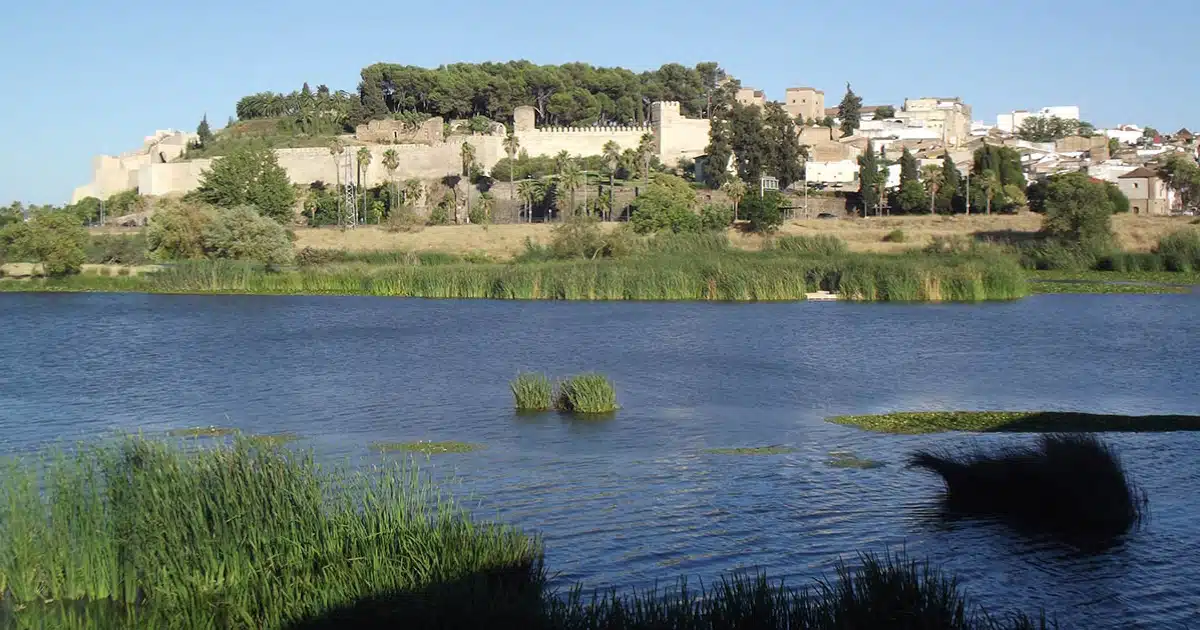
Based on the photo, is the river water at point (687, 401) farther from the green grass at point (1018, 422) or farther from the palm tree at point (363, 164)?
the palm tree at point (363, 164)

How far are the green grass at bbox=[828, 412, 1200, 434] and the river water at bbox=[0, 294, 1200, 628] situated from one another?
396 mm

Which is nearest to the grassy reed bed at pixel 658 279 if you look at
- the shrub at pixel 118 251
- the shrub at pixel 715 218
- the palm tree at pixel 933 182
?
the shrub at pixel 118 251

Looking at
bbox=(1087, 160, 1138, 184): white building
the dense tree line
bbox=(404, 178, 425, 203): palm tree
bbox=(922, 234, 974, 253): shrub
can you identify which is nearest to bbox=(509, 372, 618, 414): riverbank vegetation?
bbox=(922, 234, 974, 253): shrub

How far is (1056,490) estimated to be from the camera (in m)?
9.52

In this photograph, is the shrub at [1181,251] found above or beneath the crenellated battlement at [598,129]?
beneath

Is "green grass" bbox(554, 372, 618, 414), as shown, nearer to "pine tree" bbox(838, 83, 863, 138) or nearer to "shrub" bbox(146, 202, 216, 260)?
"shrub" bbox(146, 202, 216, 260)

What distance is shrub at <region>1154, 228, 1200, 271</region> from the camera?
1489 inches

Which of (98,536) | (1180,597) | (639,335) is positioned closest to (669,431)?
(1180,597)

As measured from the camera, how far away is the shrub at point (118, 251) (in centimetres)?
4078

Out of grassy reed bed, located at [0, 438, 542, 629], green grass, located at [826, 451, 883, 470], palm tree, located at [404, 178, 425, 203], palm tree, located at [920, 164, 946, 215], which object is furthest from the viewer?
palm tree, located at [404, 178, 425, 203]

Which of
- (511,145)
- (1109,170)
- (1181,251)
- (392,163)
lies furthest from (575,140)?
(1181,251)

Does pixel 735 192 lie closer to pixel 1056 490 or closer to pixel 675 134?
pixel 675 134

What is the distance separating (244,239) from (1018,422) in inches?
1078

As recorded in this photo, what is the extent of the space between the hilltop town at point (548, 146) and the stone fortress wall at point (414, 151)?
55mm
